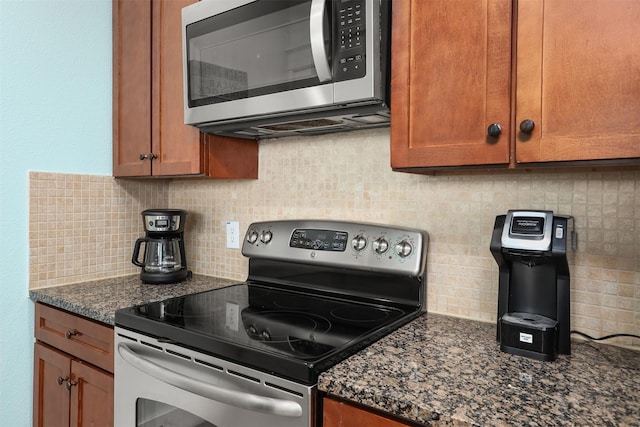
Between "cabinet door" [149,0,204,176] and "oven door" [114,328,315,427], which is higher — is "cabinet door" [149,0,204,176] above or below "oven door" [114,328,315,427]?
above

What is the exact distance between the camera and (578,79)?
2.85 feet

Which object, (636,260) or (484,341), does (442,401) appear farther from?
(636,260)

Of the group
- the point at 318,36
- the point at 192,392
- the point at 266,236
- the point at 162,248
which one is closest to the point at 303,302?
the point at 266,236

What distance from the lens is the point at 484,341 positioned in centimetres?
110

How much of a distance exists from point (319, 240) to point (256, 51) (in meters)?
0.65

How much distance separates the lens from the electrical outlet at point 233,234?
1876 millimetres

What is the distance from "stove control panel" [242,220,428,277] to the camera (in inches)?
51.4

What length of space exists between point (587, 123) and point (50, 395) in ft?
6.23

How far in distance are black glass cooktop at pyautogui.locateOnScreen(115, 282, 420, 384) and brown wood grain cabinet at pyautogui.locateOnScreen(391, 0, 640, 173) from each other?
470 mm

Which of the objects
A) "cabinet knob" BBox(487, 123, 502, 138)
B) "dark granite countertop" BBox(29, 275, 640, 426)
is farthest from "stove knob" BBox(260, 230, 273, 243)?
"cabinet knob" BBox(487, 123, 502, 138)

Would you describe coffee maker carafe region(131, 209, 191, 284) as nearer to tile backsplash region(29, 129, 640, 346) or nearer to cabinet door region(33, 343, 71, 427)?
tile backsplash region(29, 129, 640, 346)

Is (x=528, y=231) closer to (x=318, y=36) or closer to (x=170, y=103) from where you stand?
(x=318, y=36)

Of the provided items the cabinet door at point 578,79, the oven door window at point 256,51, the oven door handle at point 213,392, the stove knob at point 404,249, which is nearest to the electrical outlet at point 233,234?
the oven door window at point 256,51

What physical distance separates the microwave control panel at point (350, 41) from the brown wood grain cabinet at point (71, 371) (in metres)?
1.07
